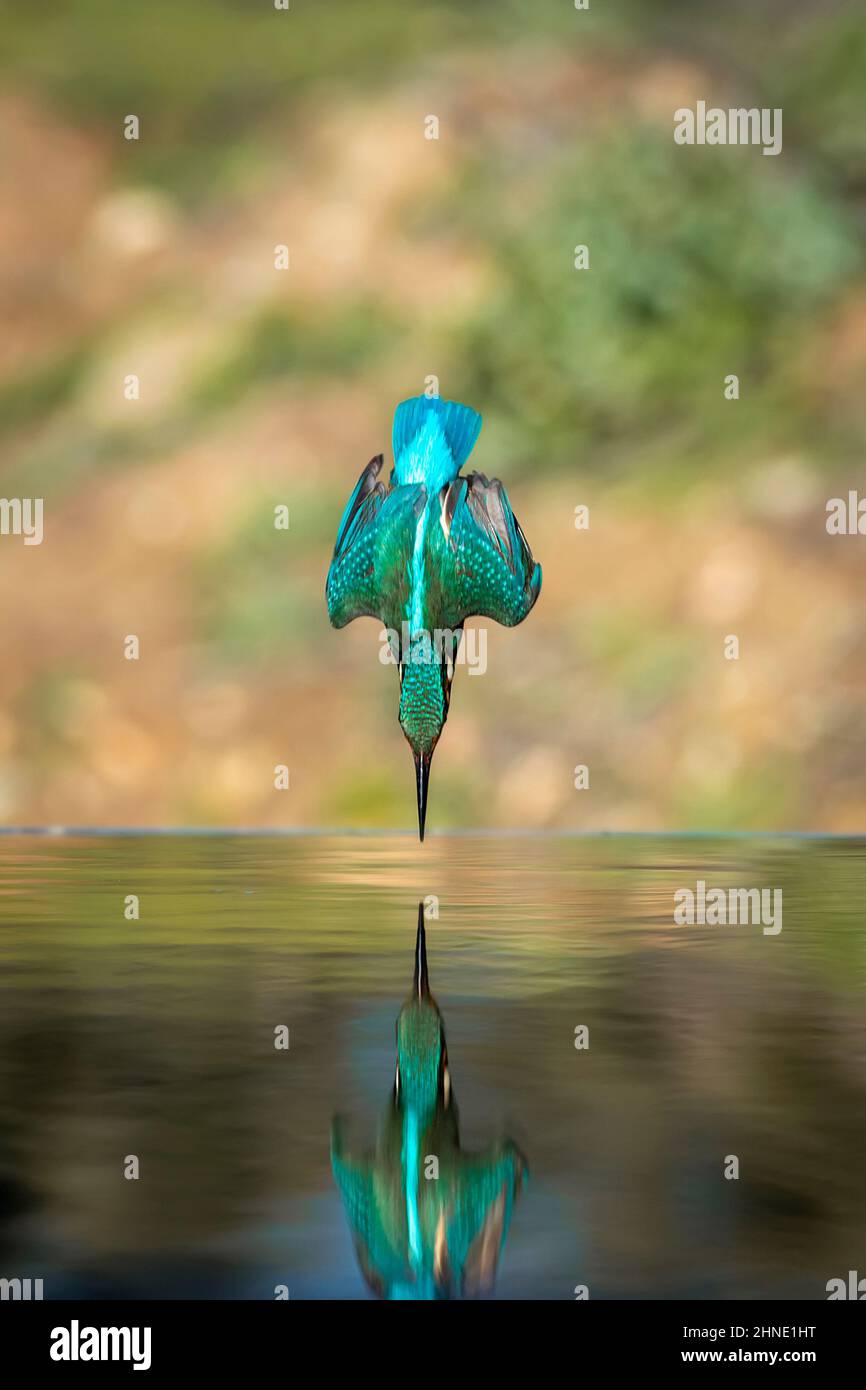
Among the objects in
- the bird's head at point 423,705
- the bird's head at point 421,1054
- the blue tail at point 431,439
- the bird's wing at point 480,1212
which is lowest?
the bird's wing at point 480,1212

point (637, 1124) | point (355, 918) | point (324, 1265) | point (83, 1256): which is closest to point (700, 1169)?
point (637, 1124)

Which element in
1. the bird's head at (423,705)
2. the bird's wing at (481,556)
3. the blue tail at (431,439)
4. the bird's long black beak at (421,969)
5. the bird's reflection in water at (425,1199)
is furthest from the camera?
the blue tail at (431,439)

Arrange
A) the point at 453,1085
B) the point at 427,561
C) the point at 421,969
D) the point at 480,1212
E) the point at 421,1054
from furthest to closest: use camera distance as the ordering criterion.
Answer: the point at 427,561 → the point at 421,969 → the point at 421,1054 → the point at 453,1085 → the point at 480,1212

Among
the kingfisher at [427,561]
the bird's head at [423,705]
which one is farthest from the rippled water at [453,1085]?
the kingfisher at [427,561]

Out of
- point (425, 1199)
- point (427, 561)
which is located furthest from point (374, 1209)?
point (427, 561)

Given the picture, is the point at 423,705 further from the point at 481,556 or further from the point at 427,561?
the point at 481,556

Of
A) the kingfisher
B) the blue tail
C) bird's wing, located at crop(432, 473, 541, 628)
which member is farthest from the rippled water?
the blue tail

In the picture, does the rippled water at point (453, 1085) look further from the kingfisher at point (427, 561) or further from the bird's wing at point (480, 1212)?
the kingfisher at point (427, 561)
